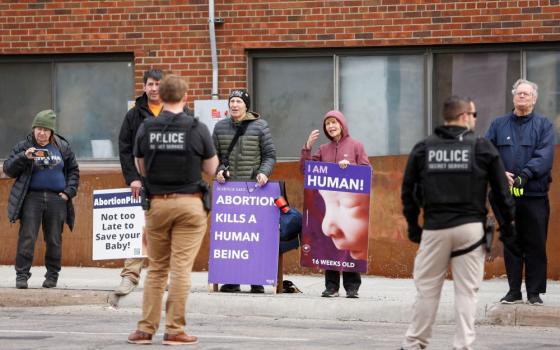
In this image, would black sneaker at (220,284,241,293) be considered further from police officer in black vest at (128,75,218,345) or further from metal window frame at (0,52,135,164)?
metal window frame at (0,52,135,164)

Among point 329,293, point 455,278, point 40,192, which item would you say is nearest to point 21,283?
point 40,192

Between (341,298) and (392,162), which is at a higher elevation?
(392,162)

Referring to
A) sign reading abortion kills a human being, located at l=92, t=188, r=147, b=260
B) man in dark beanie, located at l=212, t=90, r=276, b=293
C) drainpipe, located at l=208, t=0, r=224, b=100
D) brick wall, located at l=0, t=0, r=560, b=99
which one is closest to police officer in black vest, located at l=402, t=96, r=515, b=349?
man in dark beanie, located at l=212, t=90, r=276, b=293

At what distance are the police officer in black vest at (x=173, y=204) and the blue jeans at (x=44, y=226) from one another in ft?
13.4

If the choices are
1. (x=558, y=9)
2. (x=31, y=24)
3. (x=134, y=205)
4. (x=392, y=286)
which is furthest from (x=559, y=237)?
(x=31, y=24)

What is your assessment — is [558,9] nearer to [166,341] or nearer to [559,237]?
[559,237]

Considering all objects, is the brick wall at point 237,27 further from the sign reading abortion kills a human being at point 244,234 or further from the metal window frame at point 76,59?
the sign reading abortion kills a human being at point 244,234

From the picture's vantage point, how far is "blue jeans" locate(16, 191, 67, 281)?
13539mm

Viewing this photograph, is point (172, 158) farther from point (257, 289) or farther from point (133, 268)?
point (257, 289)

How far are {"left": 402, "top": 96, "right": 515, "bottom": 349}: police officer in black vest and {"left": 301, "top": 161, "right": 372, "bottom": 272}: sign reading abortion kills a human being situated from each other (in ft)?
13.0

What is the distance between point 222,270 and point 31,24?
19.0 ft

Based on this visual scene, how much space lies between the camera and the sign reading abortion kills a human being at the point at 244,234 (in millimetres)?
12922

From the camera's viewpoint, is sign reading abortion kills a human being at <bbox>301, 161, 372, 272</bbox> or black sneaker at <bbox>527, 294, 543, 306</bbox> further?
sign reading abortion kills a human being at <bbox>301, 161, 372, 272</bbox>

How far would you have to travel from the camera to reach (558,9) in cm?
1567
